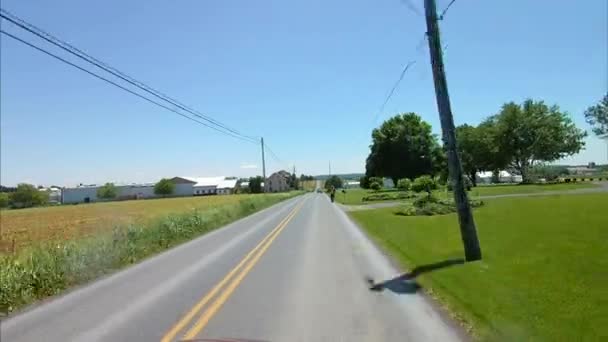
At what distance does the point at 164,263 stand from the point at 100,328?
24.4 ft

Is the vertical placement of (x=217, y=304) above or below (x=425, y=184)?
below

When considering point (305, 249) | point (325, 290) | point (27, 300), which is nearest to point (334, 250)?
point (305, 249)

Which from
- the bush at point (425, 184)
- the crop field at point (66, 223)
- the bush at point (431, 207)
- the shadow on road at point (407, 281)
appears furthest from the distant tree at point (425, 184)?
the shadow on road at point (407, 281)

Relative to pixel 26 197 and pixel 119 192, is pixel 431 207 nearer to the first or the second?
pixel 26 197

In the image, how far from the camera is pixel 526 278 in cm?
917

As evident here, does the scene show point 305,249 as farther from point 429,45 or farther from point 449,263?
point 429,45

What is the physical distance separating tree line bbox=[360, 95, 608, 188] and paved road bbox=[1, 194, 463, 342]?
76175 mm

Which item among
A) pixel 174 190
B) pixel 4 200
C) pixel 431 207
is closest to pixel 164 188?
pixel 174 190

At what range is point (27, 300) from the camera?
9672 mm

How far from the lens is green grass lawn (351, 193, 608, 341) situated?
20.8ft

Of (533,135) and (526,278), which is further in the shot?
(533,135)

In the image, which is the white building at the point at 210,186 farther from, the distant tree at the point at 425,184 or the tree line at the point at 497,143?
the distant tree at the point at 425,184

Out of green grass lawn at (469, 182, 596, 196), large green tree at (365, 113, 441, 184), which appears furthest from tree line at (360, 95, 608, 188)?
green grass lawn at (469, 182, 596, 196)

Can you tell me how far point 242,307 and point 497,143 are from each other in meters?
88.7
